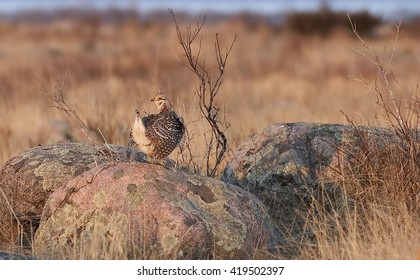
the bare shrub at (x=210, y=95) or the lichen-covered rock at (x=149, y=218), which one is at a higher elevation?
the bare shrub at (x=210, y=95)

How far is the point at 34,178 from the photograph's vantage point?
19.4 feet

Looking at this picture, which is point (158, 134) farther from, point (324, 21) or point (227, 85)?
point (324, 21)

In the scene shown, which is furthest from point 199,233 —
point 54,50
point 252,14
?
point 252,14

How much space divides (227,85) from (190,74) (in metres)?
1.83

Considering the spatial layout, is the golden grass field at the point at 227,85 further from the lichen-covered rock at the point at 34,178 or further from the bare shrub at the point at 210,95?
the lichen-covered rock at the point at 34,178

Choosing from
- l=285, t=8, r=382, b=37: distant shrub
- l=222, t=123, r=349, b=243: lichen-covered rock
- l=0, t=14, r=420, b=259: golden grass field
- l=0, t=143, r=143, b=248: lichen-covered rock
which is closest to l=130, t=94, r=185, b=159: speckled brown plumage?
l=0, t=143, r=143, b=248: lichen-covered rock

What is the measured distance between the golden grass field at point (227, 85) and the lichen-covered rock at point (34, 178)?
49 centimetres

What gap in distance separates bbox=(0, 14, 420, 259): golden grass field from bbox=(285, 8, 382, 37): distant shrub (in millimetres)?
472

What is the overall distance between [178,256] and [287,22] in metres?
25.4

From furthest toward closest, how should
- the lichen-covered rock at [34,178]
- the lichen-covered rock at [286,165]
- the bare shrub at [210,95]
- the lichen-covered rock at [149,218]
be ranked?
the lichen-covered rock at [286,165] < the bare shrub at [210,95] < the lichen-covered rock at [34,178] < the lichen-covered rock at [149,218]

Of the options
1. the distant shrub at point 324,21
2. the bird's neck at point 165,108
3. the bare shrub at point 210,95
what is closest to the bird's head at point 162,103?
the bird's neck at point 165,108

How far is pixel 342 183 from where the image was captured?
610cm

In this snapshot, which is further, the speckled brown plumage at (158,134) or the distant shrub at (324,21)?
the distant shrub at (324,21)

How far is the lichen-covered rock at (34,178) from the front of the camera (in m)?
5.74
